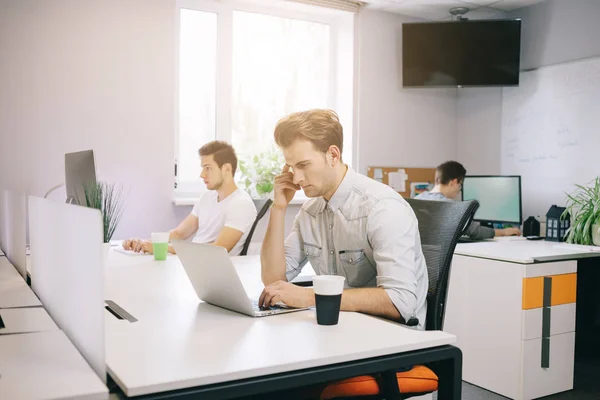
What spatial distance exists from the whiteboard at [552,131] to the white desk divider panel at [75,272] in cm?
375

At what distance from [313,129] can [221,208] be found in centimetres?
146

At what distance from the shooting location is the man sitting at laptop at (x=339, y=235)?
1.52m

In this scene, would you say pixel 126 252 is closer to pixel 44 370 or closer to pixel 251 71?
pixel 44 370

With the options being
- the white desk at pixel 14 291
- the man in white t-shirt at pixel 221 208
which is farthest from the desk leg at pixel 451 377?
the man in white t-shirt at pixel 221 208

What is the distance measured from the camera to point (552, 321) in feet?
9.19

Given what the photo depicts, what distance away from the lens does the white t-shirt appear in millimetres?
2914

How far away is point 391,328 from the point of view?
1.32 m

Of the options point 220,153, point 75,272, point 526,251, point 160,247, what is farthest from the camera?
point 220,153

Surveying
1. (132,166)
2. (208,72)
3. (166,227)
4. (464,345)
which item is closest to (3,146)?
(132,166)

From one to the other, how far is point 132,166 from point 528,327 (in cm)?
263

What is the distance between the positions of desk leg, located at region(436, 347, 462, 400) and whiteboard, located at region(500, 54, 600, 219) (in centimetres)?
327

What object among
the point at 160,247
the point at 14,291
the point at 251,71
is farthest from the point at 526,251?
the point at 251,71

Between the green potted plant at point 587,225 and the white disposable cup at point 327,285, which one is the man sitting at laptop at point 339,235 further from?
the green potted plant at point 587,225

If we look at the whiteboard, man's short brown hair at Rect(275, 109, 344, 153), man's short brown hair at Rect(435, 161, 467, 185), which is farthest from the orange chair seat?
the whiteboard
